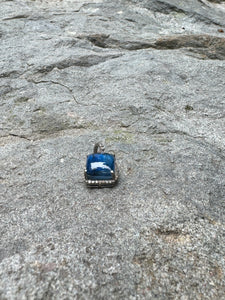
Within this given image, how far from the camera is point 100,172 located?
2.12 metres

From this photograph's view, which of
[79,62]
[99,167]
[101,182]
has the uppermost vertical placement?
[99,167]

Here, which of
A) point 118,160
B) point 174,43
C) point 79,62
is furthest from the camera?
point 174,43

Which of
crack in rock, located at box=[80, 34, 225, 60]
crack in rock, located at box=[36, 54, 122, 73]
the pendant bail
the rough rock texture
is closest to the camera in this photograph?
the rough rock texture

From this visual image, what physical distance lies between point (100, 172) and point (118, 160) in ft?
1.40

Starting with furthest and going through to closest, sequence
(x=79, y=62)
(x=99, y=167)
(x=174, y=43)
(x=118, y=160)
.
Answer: (x=174, y=43), (x=79, y=62), (x=118, y=160), (x=99, y=167)

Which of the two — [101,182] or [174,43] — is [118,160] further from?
[174,43]

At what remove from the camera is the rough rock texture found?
1589 mm

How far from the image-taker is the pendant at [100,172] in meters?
2.12

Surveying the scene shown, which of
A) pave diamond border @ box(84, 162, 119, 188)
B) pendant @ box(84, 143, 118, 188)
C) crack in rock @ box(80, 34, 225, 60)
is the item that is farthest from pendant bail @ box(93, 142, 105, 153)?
crack in rock @ box(80, 34, 225, 60)

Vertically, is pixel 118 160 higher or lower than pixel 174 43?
lower

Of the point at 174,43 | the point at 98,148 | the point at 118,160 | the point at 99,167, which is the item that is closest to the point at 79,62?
the point at 174,43

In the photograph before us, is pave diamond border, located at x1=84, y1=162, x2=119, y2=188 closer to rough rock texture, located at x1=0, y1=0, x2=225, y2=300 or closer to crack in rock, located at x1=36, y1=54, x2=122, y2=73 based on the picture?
rough rock texture, located at x1=0, y1=0, x2=225, y2=300

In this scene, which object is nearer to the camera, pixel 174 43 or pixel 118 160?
pixel 118 160

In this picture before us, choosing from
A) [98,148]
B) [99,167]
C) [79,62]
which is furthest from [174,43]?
[99,167]
